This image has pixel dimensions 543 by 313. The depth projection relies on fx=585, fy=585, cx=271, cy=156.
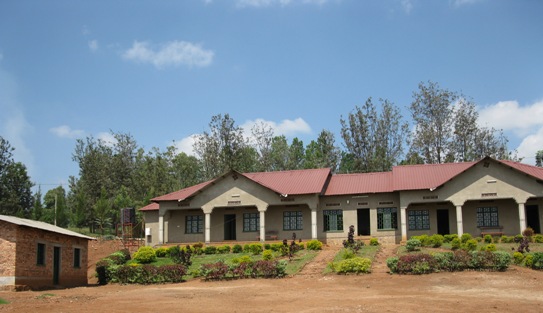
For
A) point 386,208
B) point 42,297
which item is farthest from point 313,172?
point 42,297

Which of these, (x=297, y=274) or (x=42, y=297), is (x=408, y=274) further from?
(x=42, y=297)

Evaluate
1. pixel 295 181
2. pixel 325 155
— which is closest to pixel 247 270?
pixel 295 181

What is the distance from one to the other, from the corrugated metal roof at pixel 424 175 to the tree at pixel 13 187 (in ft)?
144

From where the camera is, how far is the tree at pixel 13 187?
65375mm

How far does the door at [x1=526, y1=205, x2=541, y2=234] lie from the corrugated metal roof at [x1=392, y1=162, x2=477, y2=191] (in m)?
4.63

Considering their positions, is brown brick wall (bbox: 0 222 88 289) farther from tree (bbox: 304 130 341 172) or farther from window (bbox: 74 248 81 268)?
tree (bbox: 304 130 341 172)

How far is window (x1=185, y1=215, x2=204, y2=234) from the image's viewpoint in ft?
139

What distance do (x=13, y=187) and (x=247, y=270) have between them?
4848 cm

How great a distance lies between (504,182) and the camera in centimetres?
3634

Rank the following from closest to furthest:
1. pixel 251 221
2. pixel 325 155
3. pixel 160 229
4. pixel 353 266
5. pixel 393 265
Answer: pixel 393 265
pixel 353 266
pixel 160 229
pixel 251 221
pixel 325 155

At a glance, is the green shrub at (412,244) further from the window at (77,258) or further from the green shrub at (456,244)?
the window at (77,258)

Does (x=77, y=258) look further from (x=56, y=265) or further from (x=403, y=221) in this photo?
(x=403, y=221)

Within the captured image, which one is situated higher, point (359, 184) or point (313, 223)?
point (359, 184)

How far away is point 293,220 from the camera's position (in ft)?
133
